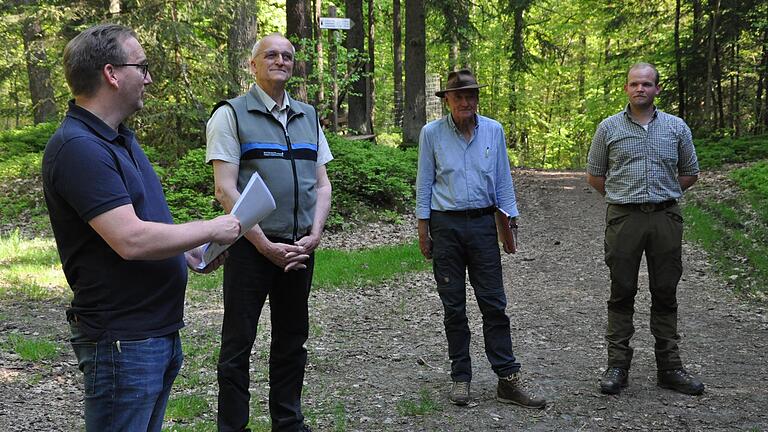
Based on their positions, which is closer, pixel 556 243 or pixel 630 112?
pixel 630 112

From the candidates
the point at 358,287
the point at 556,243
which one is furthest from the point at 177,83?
the point at 556,243

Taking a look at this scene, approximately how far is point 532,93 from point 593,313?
28.2m

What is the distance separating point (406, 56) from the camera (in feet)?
60.1

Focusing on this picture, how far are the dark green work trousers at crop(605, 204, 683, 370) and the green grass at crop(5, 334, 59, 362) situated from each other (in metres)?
4.61

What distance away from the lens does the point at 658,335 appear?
5.31 meters

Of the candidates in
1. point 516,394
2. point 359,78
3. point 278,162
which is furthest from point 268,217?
point 359,78

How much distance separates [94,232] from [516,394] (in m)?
3.43

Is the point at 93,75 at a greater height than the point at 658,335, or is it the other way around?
the point at 93,75

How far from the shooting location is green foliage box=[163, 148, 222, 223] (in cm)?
1160

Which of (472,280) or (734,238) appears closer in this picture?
(472,280)

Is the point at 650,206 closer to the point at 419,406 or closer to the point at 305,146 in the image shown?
the point at 419,406

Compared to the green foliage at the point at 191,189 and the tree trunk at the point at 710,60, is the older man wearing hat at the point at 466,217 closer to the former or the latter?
the green foliage at the point at 191,189

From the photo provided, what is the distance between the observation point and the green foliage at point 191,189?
38.1ft

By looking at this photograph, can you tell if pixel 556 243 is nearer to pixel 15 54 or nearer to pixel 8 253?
pixel 8 253
